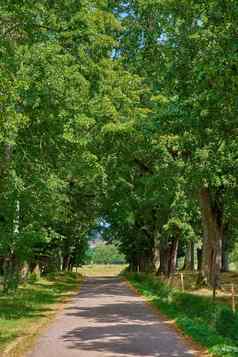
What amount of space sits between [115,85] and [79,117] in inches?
252

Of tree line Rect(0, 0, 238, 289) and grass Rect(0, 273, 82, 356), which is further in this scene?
grass Rect(0, 273, 82, 356)

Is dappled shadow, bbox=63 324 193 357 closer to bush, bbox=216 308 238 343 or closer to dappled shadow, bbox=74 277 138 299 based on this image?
bush, bbox=216 308 238 343

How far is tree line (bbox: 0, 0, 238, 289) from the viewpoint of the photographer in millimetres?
12891

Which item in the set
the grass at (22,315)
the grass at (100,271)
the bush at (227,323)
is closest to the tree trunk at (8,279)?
the grass at (22,315)

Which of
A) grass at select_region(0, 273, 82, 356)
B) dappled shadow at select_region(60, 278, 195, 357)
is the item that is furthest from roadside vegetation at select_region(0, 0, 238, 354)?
dappled shadow at select_region(60, 278, 195, 357)

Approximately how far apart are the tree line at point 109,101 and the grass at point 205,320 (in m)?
4.59

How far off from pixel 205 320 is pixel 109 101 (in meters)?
7.35

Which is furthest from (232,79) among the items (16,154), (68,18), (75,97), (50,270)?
(50,270)

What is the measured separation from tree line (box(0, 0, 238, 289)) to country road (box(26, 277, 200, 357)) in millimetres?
4667

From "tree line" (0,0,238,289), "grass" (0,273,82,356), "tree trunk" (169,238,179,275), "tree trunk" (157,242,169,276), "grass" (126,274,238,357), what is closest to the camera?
"grass" (126,274,238,357)

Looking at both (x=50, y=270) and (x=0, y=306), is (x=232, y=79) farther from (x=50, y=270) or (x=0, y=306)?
(x=50, y=270)

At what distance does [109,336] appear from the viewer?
567 inches

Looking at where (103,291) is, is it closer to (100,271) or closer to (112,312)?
(112,312)

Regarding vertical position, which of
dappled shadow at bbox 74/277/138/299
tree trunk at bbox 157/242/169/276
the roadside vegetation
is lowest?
dappled shadow at bbox 74/277/138/299
